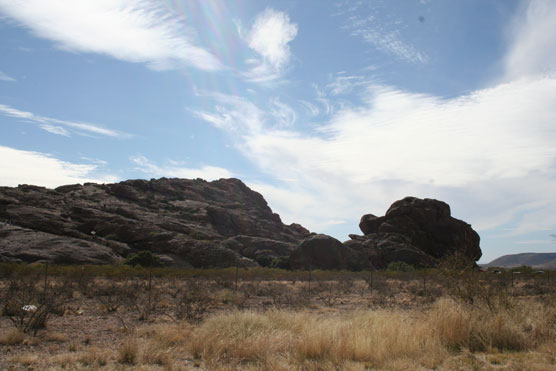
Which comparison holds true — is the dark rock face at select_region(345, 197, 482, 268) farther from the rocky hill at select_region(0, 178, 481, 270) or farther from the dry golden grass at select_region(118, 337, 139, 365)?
the dry golden grass at select_region(118, 337, 139, 365)

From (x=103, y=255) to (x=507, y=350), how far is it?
45.9m

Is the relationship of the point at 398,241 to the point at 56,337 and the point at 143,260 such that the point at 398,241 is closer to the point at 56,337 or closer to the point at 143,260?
the point at 143,260

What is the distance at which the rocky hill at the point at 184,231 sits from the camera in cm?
4675

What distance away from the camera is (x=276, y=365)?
7223mm

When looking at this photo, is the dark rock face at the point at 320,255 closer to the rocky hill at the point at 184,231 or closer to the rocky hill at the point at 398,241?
the rocky hill at the point at 398,241

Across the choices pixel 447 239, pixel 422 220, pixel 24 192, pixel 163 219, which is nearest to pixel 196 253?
pixel 163 219

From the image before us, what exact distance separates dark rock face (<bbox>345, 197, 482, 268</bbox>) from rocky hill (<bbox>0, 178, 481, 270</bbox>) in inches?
7.5

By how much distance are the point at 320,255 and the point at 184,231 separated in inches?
875

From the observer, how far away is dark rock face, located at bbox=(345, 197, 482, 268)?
226 ft

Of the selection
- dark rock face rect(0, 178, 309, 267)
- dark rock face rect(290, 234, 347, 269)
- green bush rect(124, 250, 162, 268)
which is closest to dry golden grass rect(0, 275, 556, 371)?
green bush rect(124, 250, 162, 268)

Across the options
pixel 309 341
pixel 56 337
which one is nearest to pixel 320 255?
pixel 56 337

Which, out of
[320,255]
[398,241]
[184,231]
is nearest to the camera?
[320,255]

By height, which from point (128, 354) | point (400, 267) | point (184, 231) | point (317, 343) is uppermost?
point (184, 231)

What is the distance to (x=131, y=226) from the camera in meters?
57.6
